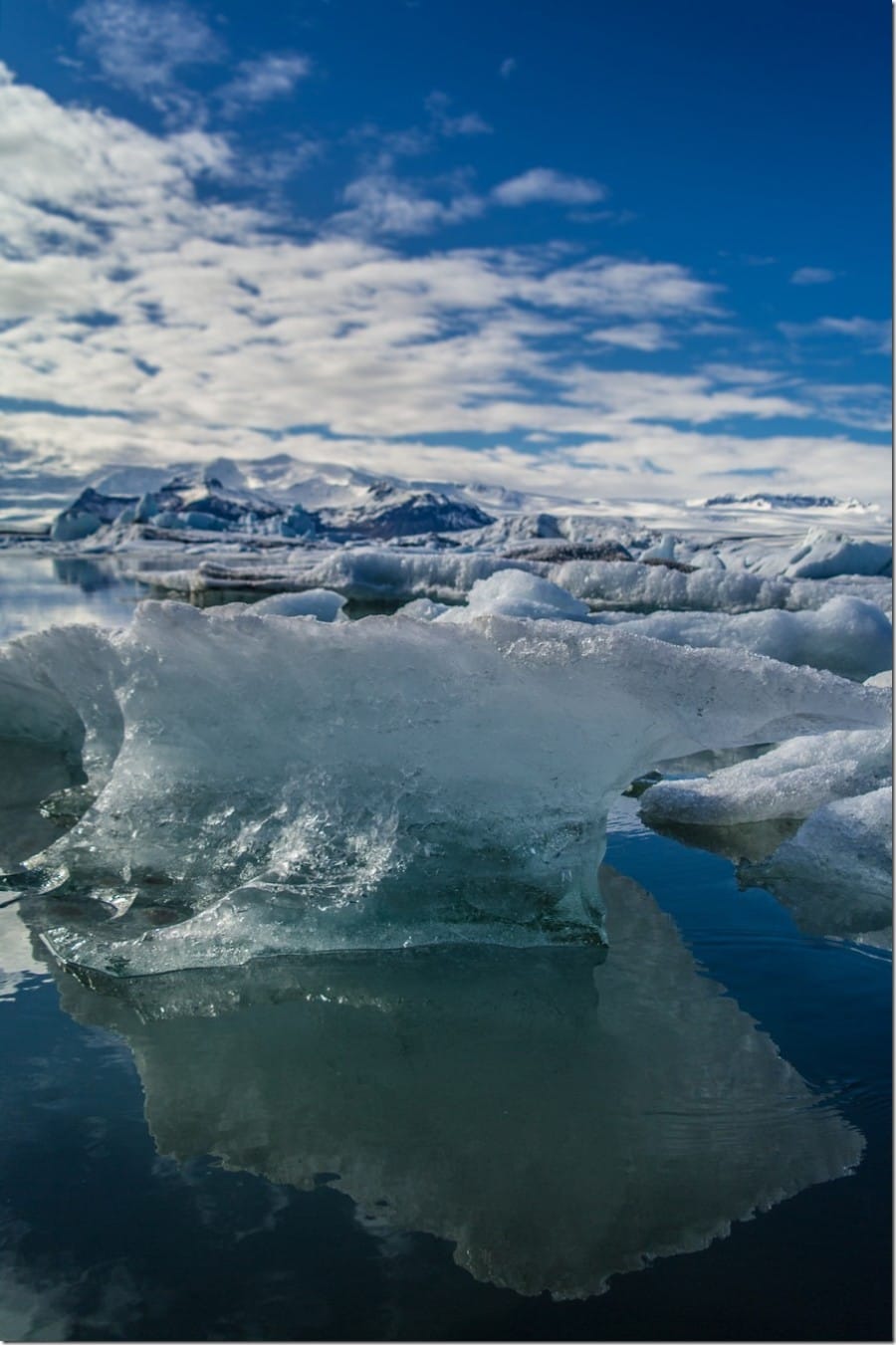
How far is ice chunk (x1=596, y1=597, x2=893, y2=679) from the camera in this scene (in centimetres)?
884

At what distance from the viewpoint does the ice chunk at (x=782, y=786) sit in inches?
170

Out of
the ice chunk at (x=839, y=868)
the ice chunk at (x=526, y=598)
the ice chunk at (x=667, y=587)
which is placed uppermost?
the ice chunk at (x=526, y=598)

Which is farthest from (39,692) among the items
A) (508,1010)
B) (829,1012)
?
(829,1012)

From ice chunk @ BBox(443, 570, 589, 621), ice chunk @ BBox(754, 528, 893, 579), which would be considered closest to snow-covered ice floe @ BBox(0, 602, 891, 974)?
ice chunk @ BBox(443, 570, 589, 621)

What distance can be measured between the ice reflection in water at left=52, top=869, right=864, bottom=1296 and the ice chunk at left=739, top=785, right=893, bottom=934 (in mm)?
823

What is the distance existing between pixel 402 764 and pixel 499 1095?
119cm

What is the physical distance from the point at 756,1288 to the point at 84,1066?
162cm

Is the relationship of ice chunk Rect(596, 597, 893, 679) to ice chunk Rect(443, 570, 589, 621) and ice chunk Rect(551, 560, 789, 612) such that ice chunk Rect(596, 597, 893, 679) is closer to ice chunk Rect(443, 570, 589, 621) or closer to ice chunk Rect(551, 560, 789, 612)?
ice chunk Rect(443, 570, 589, 621)

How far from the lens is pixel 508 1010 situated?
2.44 m

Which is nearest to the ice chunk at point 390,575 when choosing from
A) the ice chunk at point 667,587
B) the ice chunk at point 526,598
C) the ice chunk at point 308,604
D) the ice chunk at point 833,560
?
the ice chunk at point 667,587

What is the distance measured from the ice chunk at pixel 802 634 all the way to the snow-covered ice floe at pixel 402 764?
591 centimetres

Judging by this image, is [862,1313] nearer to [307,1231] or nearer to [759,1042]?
[759,1042]

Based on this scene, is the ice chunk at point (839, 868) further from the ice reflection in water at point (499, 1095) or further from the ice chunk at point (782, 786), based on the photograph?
the ice reflection in water at point (499, 1095)

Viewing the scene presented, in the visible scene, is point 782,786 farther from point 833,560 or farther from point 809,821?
point 833,560
